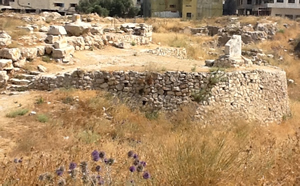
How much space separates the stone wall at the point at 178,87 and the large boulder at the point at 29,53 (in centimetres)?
169

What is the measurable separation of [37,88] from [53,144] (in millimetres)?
4221

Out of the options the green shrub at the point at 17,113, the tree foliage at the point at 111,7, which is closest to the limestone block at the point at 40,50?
the green shrub at the point at 17,113

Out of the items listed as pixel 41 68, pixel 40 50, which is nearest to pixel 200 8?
pixel 40 50

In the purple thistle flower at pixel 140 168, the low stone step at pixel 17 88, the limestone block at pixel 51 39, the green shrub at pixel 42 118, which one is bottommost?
the green shrub at pixel 42 118

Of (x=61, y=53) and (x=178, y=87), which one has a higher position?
(x=61, y=53)

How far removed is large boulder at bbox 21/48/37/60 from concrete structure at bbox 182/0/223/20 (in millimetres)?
31174

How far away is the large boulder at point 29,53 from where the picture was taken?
12031 millimetres

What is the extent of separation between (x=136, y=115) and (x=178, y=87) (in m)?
1.50

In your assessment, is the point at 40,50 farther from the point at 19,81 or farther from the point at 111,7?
the point at 111,7

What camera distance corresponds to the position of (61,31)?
14664mm

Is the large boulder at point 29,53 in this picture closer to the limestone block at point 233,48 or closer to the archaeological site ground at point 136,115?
the archaeological site ground at point 136,115

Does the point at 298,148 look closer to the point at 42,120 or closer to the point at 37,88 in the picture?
the point at 42,120

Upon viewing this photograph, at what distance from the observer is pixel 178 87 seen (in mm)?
10195

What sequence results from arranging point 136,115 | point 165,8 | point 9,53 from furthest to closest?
1. point 165,8
2. point 9,53
3. point 136,115
